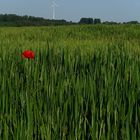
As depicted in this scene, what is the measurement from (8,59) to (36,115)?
167 cm

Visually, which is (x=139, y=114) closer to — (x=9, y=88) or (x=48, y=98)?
(x=48, y=98)

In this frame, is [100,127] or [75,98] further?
[75,98]

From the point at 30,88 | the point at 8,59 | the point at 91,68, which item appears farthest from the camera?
the point at 8,59

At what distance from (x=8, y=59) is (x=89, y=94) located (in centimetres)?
145

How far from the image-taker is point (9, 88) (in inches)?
96.0

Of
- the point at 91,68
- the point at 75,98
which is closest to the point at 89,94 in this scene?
the point at 75,98

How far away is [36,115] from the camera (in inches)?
79.4

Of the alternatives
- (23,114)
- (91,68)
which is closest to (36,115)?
(23,114)

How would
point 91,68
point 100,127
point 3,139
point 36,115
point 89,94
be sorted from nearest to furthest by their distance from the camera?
point 3,139, point 100,127, point 36,115, point 89,94, point 91,68

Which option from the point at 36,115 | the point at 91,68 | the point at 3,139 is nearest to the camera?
the point at 3,139

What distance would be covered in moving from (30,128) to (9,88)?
67 cm

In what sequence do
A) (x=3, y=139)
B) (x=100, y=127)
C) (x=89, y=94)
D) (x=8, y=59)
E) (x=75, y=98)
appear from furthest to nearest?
(x=8, y=59) < (x=89, y=94) < (x=75, y=98) < (x=100, y=127) < (x=3, y=139)

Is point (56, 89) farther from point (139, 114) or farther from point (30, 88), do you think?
point (139, 114)

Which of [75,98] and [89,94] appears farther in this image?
[89,94]
